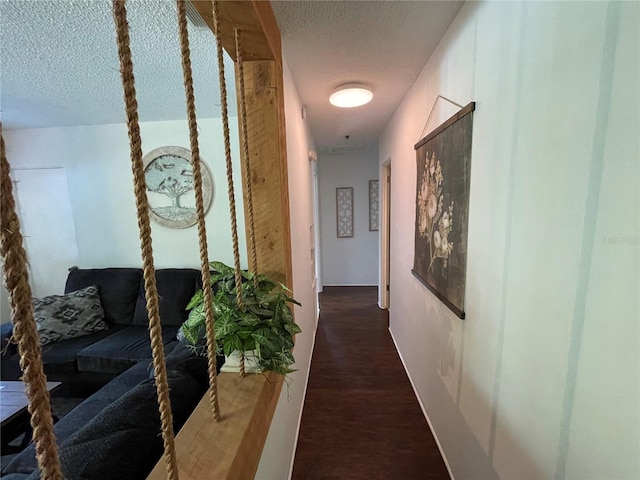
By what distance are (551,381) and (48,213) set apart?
169 inches

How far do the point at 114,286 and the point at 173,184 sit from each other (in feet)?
3.80

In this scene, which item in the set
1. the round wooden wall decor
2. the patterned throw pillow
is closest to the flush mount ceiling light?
the round wooden wall decor

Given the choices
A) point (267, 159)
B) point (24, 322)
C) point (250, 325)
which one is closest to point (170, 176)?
point (267, 159)

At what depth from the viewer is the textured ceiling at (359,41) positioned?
1.31 metres

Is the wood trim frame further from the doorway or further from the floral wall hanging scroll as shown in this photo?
the doorway

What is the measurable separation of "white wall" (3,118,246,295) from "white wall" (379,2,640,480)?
7.28ft

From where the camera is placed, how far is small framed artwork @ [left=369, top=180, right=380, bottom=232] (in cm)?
499

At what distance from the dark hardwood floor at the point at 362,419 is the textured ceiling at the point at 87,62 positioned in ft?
8.13

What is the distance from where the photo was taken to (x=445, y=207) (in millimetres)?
1565

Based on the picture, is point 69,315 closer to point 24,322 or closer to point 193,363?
point 193,363

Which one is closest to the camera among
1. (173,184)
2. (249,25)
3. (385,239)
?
(249,25)

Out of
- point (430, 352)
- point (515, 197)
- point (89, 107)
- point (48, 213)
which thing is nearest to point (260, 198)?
point (515, 197)

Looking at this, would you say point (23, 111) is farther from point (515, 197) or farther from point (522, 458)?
point (522, 458)

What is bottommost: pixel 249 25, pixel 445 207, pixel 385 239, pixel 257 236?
pixel 385 239
